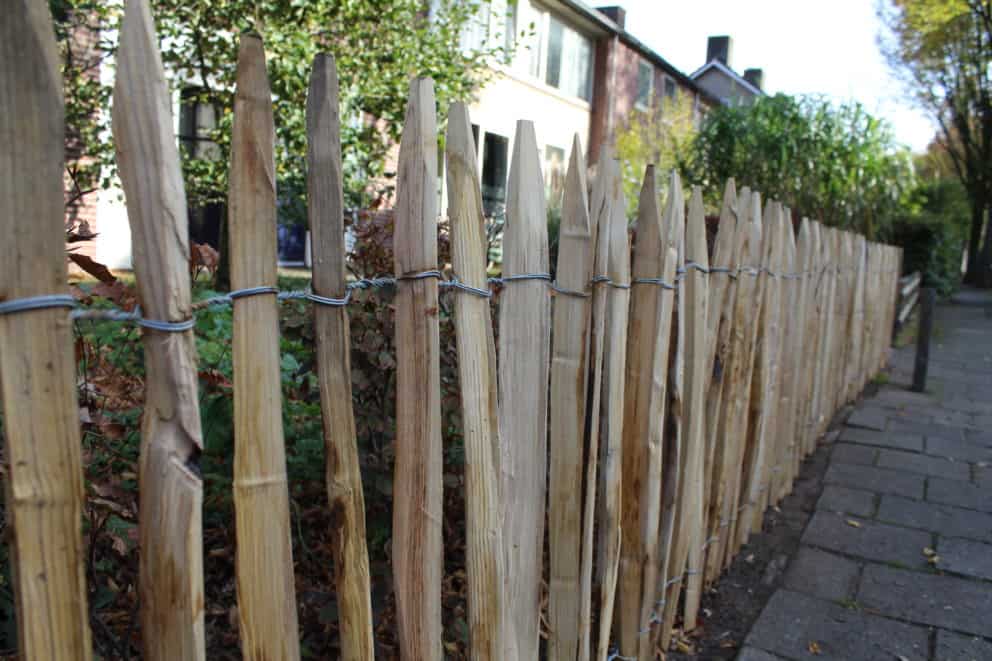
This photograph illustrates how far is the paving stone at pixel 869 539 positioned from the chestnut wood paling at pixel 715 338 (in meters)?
0.99

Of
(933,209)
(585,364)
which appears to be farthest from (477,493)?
(933,209)

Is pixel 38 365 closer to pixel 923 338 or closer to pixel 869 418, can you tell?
pixel 869 418

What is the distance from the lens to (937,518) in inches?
168

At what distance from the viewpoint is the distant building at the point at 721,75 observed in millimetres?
27602

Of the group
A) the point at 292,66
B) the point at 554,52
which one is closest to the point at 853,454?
the point at 292,66

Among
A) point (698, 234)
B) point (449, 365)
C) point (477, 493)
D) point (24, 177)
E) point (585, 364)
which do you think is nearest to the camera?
point (24, 177)

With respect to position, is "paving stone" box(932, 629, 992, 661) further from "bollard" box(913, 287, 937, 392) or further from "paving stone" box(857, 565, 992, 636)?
"bollard" box(913, 287, 937, 392)

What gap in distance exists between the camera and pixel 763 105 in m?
12.5

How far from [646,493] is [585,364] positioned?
2.24 feet

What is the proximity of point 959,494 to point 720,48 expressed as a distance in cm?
3863

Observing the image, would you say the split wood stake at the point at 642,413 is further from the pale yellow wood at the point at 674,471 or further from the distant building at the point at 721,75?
the distant building at the point at 721,75

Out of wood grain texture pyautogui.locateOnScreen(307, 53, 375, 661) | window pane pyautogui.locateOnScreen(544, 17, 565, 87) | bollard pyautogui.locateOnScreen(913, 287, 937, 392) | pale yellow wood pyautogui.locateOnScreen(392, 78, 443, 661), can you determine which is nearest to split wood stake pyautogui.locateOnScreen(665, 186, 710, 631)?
pale yellow wood pyautogui.locateOnScreen(392, 78, 443, 661)

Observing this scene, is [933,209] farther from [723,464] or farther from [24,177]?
[24,177]

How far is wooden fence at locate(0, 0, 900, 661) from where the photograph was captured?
1.02 m
